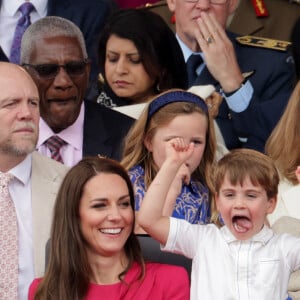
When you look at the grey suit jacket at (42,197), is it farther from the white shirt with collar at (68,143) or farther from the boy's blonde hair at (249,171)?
the boy's blonde hair at (249,171)

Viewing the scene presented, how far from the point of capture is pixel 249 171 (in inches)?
227

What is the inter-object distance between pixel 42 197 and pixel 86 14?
2.05 metres

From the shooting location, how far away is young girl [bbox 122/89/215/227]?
6812 mm

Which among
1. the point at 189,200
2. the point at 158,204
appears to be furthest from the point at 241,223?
the point at 189,200

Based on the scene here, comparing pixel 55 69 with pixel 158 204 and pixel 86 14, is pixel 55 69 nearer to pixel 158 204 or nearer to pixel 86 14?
pixel 86 14

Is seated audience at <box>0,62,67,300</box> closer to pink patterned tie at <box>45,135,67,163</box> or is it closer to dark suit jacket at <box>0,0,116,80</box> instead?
pink patterned tie at <box>45,135,67,163</box>

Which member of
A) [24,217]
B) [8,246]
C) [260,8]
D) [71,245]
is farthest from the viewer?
[260,8]

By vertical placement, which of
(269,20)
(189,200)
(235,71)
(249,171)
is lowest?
(189,200)

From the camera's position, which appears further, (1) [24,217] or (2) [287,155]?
(2) [287,155]

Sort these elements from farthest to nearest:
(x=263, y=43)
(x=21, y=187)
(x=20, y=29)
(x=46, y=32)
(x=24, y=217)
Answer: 1. (x=20, y=29)
2. (x=263, y=43)
3. (x=46, y=32)
4. (x=21, y=187)
5. (x=24, y=217)

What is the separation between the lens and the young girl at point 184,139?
22.4 feet

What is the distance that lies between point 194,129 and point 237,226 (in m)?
1.16

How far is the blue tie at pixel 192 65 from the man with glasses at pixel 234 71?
14mm

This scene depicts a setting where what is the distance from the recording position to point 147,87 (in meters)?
7.87
